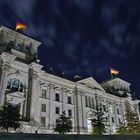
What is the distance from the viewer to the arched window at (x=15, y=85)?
4062cm

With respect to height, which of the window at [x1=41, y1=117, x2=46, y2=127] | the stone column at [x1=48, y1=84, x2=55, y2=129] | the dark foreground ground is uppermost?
the stone column at [x1=48, y1=84, x2=55, y2=129]

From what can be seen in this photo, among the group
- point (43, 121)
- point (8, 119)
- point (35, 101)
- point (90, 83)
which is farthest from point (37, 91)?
point (90, 83)

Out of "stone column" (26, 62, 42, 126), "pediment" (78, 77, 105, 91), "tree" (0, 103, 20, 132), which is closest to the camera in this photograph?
"tree" (0, 103, 20, 132)

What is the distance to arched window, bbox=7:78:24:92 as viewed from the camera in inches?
1599

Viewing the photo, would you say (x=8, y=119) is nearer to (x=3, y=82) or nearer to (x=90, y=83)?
(x=3, y=82)

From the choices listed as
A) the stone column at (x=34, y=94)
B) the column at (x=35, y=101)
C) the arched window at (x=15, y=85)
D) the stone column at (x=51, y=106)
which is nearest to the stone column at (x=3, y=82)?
the arched window at (x=15, y=85)

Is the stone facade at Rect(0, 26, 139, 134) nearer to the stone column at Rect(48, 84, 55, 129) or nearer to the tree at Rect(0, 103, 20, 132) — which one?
the stone column at Rect(48, 84, 55, 129)

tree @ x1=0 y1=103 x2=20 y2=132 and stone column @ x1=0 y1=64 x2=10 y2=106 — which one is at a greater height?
stone column @ x1=0 y1=64 x2=10 y2=106

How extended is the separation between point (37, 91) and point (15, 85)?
5.70m

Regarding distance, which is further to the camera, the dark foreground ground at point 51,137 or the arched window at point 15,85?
the arched window at point 15,85

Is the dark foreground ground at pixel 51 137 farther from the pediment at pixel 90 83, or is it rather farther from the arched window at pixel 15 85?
the pediment at pixel 90 83

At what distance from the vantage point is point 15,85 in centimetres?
4150

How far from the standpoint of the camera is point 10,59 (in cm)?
4116

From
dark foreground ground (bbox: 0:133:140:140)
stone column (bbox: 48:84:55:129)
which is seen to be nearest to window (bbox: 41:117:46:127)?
stone column (bbox: 48:84:55:129)
